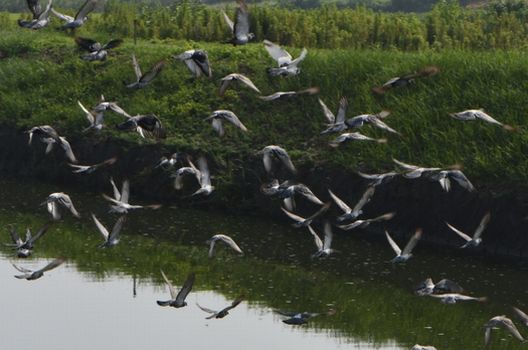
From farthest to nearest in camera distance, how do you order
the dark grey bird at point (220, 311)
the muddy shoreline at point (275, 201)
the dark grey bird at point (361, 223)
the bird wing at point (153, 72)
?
1. the muddy shoreline at point (275, 201)
2. the dark grey bird at point (361, 223)
3. the bird wing at point (153, 72)
4. the dark grey bird at point (220, 311)

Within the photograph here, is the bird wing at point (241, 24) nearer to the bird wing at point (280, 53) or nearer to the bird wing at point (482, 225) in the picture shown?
the bird wing at point (280, 53)

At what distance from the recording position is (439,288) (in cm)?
2198

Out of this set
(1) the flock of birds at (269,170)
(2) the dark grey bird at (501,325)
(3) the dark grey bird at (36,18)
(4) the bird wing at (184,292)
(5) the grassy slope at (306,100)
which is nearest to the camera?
(2) the dark grey bird at (501,325)

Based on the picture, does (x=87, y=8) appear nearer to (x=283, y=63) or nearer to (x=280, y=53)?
(x=283, y=63)

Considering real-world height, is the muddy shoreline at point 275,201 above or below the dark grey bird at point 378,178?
below

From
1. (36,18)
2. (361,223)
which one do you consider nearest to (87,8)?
(36,18)

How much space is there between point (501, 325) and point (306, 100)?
11100 mm

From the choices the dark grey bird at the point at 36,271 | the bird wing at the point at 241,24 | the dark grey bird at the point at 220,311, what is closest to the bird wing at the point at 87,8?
the bird wing at the point at 241,24

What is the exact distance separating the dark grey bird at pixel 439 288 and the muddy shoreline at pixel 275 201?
10.5ft

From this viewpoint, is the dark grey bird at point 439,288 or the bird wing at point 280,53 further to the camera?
the bird wing at point 280,53

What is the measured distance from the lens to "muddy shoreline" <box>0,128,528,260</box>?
2567 cm

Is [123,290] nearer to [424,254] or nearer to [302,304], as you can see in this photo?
[302,304]

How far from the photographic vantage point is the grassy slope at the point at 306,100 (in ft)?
90.3

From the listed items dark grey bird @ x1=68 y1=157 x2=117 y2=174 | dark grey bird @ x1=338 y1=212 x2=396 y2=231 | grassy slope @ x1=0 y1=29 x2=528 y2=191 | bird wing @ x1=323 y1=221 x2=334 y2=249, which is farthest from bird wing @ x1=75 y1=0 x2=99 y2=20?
grassy slope @ x1=0 y1=29 x2=528 y2=191
